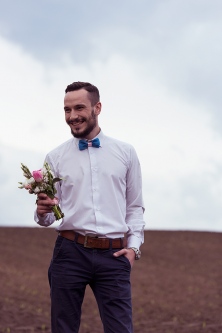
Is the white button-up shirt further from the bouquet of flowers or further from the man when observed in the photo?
the bouquet of flowers

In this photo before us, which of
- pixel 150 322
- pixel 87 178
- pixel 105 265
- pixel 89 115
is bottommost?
pixel 150 322

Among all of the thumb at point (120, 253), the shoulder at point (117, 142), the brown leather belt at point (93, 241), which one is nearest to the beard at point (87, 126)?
the shoulder at point (117, 142)

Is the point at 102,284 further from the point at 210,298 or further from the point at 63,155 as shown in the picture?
the point at 210,298

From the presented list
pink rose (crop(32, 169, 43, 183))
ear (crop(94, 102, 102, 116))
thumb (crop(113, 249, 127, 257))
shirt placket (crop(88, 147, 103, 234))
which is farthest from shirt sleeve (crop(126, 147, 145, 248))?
pink rose (crop(32, 169, 43, 183))

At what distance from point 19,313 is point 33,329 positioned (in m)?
1.28

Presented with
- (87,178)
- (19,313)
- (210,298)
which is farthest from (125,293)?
(210,298)

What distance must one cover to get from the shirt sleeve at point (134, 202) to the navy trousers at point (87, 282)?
10.4 inches

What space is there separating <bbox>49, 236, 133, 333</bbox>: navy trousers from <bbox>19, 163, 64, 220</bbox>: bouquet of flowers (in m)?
0.27

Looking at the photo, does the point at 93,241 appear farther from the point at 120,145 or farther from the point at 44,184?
the point at 120,145

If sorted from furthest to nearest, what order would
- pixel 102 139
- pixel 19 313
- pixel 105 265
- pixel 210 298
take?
pixel 210 298 < pixel 19 313 < pixel 102 139 < pixel 105 265

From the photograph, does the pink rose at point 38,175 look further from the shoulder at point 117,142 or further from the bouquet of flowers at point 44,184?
the shoulder at point 117,142

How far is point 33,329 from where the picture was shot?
36.1ft

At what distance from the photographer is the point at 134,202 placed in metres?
5.19

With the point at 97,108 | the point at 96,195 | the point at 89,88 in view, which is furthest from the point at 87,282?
the point at 89,88
